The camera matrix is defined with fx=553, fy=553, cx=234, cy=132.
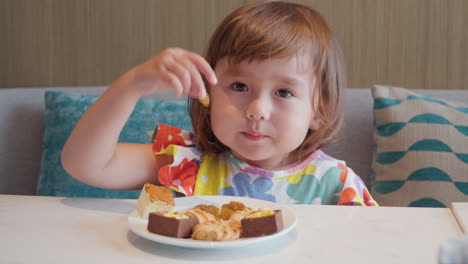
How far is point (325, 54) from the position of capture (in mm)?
1228

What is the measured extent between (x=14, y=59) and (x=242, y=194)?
1.66m

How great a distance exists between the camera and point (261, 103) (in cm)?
106

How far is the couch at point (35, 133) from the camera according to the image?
192cm

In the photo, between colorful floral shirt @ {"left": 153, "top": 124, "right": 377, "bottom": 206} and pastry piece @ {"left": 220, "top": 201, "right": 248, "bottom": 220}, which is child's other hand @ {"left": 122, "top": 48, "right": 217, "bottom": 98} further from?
colorful floral shirt @ {"left": 153, "top": 124, "right": 377, "bottom": 206}

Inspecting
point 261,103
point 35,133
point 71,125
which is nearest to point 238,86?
point 261,103

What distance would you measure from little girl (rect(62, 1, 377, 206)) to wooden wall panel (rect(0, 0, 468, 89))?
96cm

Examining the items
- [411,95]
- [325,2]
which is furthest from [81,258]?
[325,2]

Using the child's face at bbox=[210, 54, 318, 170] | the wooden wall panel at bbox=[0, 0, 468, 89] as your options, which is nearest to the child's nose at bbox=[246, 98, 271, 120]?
the child's face at bbox=[210, 54, 318, 170]

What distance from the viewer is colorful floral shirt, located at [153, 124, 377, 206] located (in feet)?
4.08

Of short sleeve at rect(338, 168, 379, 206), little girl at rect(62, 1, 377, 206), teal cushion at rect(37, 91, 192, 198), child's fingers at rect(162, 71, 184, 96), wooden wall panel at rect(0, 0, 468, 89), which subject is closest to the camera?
child's fingers at rect(162, 71, 184, 96)

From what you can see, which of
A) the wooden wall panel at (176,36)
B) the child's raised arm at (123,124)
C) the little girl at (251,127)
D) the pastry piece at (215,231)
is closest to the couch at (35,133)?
the wooden wall panel at (176,36)

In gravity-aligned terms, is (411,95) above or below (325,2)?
below

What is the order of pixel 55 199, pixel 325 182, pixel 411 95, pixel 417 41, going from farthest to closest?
pixel 417 41, pixel 411 95, pixel 325 182, pixel 55 199

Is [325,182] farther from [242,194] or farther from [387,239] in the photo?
[387,239]
